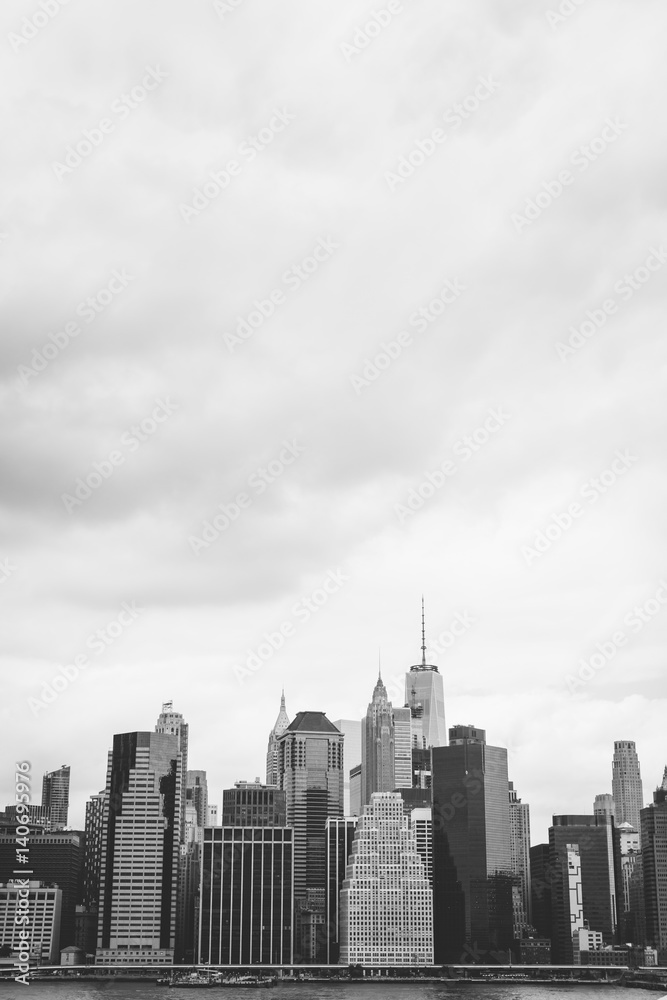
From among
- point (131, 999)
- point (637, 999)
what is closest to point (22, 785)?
point (131, 999)

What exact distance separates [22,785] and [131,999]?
12560 cm

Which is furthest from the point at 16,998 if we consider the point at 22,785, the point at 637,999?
the point at 22,785

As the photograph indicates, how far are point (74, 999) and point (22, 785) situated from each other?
127 meters

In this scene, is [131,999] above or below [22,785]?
below

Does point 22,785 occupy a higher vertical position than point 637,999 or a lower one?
higher

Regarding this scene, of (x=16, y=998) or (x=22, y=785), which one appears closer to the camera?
(x=22, y=785)

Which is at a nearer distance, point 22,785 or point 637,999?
point 22,785

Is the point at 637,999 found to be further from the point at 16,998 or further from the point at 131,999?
the point at 16,998

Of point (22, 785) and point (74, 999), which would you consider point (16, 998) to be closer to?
point (74, 999)

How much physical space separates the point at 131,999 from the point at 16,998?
1864 centimetres

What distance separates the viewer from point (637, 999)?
199875 millimetres

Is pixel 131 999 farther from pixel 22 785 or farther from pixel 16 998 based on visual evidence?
pixel 22 785

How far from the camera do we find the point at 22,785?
88562 mm

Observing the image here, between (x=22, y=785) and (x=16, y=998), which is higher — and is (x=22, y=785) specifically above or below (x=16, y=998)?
above
